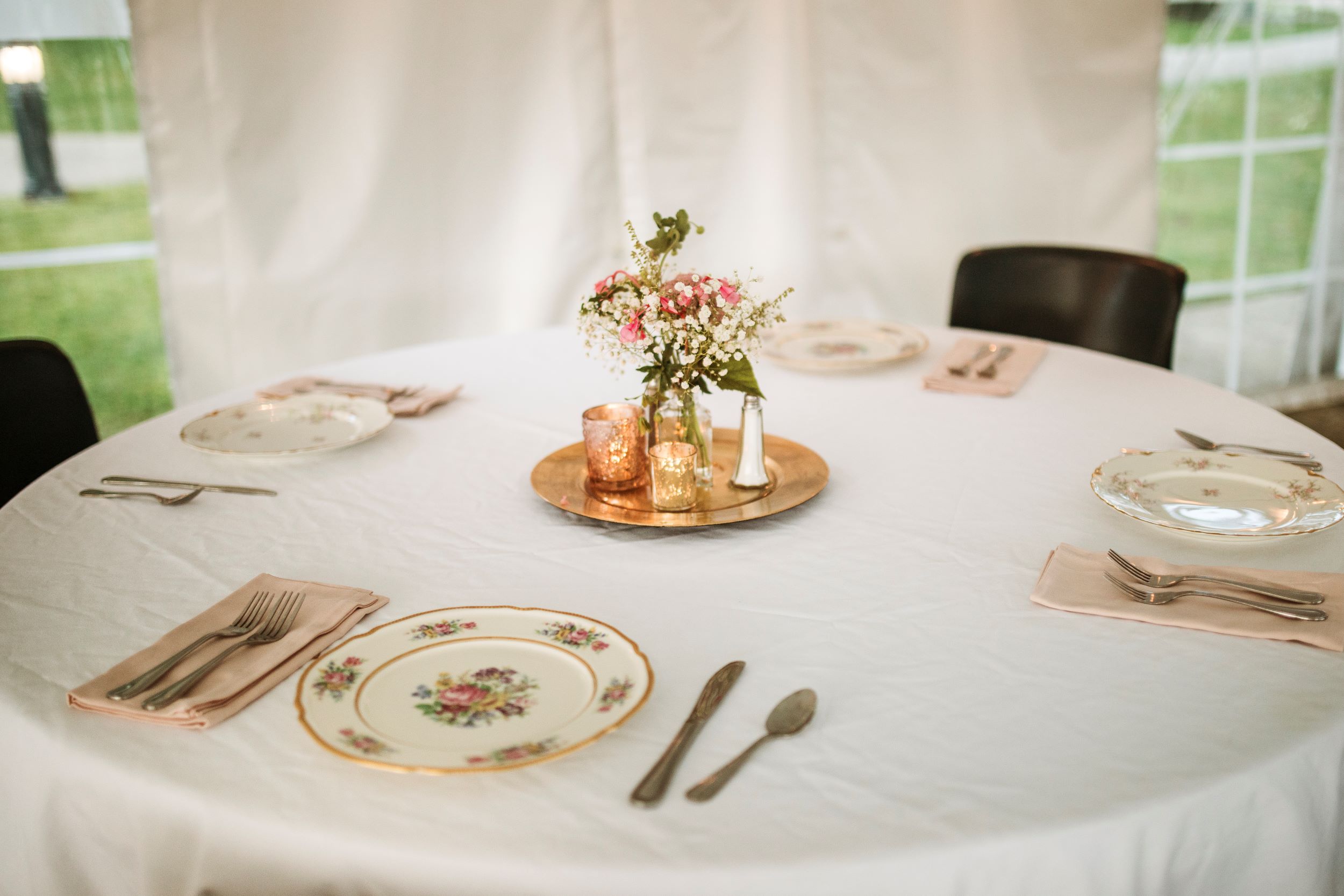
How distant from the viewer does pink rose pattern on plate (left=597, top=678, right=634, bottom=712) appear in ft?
2.77

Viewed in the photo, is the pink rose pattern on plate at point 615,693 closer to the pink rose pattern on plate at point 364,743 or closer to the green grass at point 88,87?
the pink rose pattern on plate at point 364,743

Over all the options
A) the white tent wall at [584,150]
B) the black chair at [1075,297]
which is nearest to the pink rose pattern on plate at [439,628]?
the black chair at [1075,297]

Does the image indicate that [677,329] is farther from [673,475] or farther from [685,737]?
[685,737]

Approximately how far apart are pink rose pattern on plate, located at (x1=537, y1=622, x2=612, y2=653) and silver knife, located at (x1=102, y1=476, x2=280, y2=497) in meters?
0.55

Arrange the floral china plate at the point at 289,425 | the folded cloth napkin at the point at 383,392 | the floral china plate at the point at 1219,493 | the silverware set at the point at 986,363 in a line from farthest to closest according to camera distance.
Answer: the silverware set at the point at 986,363, the folded cloth napkin at the point at 383,392, the floral china plate at the point at 289,425, the floral china plate at the point at 1219,493

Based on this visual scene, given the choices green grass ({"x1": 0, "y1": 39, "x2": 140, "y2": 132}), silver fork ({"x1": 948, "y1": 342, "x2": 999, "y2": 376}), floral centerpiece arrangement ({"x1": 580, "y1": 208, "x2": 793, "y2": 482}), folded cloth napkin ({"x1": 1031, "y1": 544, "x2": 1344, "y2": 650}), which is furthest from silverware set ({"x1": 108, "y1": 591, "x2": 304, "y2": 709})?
green grass ({"x1": 0, "y1": 39, "x2": 140, "y2": 132})

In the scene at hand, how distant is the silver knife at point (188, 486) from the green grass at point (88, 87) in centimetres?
175

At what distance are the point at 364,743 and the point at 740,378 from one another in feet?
2.07

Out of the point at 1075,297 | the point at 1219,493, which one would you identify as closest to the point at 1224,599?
the point at 1219,493

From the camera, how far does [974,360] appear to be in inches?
70.0

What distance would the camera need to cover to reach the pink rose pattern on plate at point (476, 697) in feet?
2.79

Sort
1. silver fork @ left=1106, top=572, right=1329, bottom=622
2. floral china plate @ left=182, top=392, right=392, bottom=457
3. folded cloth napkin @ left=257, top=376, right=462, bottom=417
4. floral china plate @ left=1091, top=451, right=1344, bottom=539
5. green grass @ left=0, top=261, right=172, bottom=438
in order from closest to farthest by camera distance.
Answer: silver fork @ left=1106, top=572, right=1329, bottom=622, floral china plate @ left=1091, top=451, right=1344, bottom=539, floral china plate @ left=182, top=392, right=392, bottom=457, folded cloth napkin @ left=257, top=376, right=462, bottom=417, green grass @ left=0, top=261, right=172, bottom=438

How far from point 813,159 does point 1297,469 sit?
91.6 inches

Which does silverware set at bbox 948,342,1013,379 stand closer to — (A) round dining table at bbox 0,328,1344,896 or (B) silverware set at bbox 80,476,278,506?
(A) round dining table at bbox 0,328,1344,896
